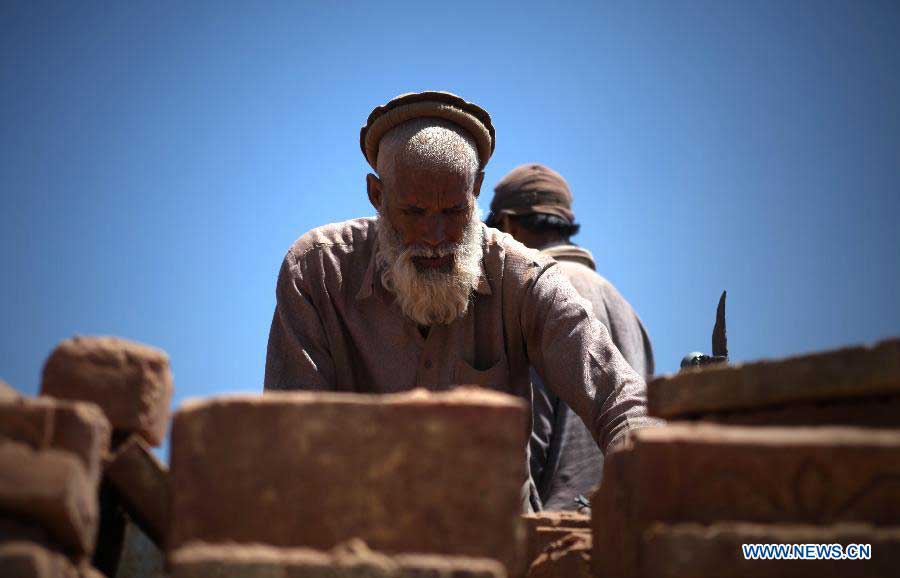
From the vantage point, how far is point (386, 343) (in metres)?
4.81

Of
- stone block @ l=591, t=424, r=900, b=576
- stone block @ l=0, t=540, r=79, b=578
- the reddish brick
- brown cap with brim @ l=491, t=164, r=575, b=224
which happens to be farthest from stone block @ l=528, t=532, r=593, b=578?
brown cap with brim @ l=491, t=164, r=575, b=224

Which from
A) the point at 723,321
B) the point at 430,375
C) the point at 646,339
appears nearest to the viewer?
the point at 430,375

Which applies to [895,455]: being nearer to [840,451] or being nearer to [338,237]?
[840,451]

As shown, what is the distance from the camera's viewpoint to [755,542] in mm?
2371

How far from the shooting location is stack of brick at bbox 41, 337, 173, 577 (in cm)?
272

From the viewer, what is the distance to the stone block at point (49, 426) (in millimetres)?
2350

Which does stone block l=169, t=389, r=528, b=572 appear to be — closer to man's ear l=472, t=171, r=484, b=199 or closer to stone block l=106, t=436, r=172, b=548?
stone block l=106, t=436, r=172, b=548

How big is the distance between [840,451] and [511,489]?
0.75 meters

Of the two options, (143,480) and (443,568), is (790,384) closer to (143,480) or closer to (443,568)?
(443,568)

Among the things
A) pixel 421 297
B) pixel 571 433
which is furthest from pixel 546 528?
pixel 571 433

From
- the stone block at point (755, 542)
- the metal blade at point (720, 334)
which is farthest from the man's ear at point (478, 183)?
the stone block at point (755, 542)

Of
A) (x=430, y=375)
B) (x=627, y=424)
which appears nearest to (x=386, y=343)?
(x=430, y=375)

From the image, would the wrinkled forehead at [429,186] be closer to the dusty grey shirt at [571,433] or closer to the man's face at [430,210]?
the man's face at [430,210]

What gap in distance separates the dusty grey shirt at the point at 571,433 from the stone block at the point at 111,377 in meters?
3.42
